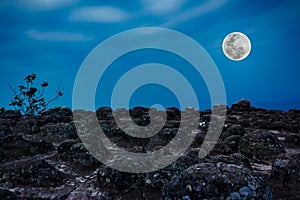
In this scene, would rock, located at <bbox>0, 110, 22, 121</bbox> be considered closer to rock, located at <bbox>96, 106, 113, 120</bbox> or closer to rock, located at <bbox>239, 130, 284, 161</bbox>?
rock, located at <bbox>96, 106, 113, 120</bbox>

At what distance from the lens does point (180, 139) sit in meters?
20.8

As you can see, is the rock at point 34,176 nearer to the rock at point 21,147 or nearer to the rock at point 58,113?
the rock at point 21,147

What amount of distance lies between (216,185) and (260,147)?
37.4 ft

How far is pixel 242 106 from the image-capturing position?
53.6 m

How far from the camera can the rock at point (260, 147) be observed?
54.0 feet

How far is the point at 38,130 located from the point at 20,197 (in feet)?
47.8

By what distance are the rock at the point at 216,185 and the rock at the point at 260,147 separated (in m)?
9.97

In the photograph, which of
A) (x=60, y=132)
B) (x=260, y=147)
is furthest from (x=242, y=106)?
(x=60, y=132)

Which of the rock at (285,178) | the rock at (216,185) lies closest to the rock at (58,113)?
the rock at (285,178)

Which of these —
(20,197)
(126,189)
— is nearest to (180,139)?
(126,189)

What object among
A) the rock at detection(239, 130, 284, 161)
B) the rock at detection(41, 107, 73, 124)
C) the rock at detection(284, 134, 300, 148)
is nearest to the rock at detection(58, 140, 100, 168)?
the rock at detection(239, 130, 284, 161)

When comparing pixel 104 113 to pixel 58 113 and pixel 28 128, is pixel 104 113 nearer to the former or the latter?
pixel 58 113

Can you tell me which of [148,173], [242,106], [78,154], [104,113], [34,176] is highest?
[242,106]

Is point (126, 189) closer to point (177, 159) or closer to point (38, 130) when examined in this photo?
point (177, 159)
